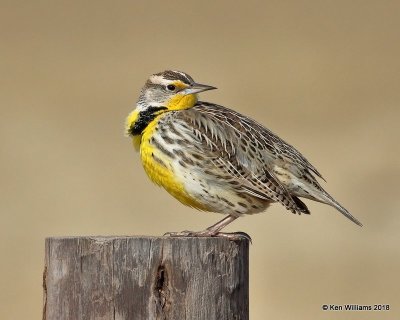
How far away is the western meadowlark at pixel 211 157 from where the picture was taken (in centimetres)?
641

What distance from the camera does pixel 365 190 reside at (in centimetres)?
1196

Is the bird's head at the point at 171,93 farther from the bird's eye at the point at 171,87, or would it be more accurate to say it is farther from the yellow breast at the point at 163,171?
the yellow breast at the point at 163,171

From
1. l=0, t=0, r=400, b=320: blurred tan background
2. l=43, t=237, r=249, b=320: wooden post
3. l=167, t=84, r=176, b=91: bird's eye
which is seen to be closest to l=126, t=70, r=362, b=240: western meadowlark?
l=167, t=84, r=176, b=91: bird's eye

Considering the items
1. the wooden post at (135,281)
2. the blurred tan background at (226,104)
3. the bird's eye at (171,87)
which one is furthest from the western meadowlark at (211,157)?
the blurred tan background at (226,104)

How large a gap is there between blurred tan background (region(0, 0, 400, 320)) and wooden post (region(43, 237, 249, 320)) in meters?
4.46

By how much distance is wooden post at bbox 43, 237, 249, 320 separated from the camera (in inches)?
189

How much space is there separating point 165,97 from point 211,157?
0.47m

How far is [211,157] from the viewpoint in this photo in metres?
6.48

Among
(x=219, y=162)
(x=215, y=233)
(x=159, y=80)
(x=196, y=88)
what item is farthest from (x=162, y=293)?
(x=159, y=80)

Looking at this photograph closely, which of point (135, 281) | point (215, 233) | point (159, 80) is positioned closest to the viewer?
point (135, 281)

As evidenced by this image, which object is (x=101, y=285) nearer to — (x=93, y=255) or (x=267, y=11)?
(x=93, y=255)

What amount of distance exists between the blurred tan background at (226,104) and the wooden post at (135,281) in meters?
4.46

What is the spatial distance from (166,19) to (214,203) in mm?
9614

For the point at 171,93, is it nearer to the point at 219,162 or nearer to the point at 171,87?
the point at 171,87
